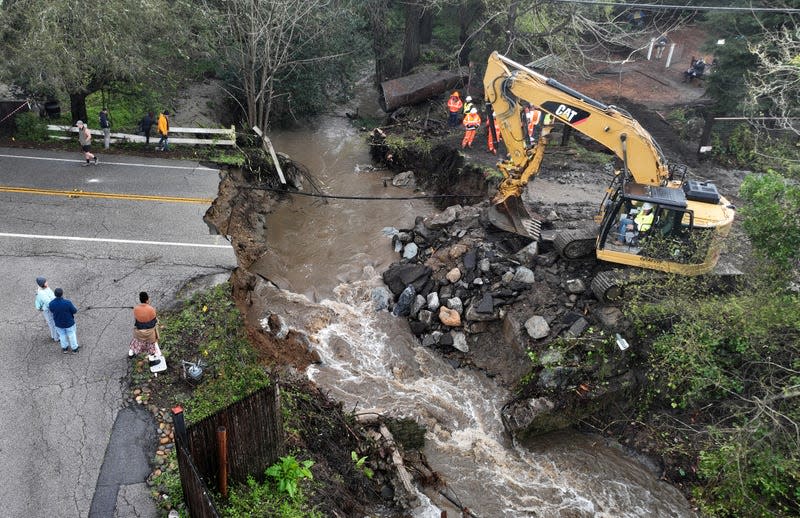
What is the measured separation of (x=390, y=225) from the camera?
16.6 m

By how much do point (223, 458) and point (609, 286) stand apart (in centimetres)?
765

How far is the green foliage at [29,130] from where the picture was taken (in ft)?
56.8

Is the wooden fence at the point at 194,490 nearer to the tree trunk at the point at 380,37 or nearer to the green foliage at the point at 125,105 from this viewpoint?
the green foliage at the point at 125,105

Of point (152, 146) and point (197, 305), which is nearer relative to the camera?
point (197, 305)

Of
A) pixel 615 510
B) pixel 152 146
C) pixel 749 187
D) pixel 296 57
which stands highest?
pixel 749 187

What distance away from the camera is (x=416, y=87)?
22.0 m

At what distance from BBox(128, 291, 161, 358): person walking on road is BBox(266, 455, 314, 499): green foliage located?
2989mm

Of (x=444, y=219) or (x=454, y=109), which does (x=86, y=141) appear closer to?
(x=444, y=219)

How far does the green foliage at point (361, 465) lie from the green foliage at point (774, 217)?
7225mm

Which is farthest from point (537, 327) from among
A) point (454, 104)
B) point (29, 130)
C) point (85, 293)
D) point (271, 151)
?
point (29, 130)

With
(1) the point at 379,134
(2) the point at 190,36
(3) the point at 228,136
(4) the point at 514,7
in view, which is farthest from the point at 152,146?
(4) the point at 514,7

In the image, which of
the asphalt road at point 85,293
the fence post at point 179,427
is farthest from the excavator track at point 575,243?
the fence post at point 179,427

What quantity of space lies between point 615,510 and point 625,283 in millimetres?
3984

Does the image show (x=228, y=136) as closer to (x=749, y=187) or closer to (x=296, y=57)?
(x=296, y=57)
